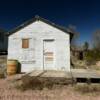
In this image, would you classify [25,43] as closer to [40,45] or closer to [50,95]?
[40,45]

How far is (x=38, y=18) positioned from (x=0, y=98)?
921cm

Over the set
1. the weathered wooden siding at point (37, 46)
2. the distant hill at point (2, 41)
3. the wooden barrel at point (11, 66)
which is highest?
the distant hill at point (2, 41)

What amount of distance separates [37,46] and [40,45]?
0.25 metres

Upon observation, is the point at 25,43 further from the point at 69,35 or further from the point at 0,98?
the point at 0,98

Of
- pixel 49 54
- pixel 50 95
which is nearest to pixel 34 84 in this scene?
pixel 50 95

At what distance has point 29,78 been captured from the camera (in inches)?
380

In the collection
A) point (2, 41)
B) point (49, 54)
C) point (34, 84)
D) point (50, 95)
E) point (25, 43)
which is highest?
point (2, 41)

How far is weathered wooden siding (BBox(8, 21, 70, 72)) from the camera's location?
47.9 feet

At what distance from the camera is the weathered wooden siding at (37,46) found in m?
14.6

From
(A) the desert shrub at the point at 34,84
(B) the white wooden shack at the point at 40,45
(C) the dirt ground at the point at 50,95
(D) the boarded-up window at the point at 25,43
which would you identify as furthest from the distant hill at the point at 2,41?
(C) the dirt ground at the point at 50,95

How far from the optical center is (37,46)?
49.0 ft

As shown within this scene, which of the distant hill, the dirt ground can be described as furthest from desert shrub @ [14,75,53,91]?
the distant hill

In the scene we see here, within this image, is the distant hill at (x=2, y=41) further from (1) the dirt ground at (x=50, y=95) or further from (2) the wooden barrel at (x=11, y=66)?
(1) the dirt ground at (x=50, y=95)

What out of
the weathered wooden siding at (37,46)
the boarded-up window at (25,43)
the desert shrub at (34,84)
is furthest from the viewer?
the boarded-up window at (25,43)
